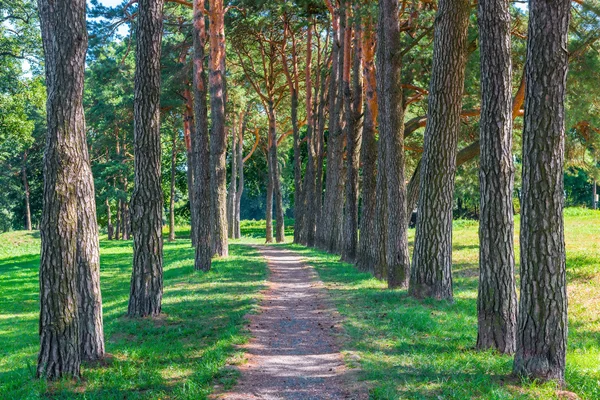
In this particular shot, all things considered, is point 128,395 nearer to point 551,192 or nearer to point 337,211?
point 551,192

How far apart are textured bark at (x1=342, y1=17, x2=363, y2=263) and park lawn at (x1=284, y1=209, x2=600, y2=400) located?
4.06 metres

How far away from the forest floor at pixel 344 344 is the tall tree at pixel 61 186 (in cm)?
49

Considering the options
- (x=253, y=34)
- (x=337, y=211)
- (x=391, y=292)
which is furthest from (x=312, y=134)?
(x=391, y=292)

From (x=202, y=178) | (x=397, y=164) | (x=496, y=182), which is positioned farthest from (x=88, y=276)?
(x=202, y=178)

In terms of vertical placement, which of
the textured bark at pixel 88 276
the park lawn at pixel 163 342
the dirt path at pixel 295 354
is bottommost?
the dirt path at pixel 295 354

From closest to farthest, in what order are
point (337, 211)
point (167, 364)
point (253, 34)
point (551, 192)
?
point (551, 192)
point (167, 364)
point (337, 211)
point (253, 34)

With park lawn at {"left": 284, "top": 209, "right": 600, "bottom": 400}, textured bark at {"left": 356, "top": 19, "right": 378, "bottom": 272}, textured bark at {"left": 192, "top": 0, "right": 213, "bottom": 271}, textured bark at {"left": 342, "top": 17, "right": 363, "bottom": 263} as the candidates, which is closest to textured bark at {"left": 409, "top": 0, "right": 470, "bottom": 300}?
park lawn at {"left": 284, "top": 209, "right": 600, "bottom": 400}

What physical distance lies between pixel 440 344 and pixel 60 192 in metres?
5.33

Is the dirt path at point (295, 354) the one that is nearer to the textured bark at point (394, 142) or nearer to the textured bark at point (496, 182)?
the textured bark at point (394, 142)

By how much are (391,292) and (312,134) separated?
2035cm

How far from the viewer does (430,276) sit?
1155 cm

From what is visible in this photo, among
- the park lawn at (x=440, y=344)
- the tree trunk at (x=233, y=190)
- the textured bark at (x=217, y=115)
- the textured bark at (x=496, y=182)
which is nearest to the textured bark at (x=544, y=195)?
A: the park lawn at (x=440, y=344)

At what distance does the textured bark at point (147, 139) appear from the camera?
10.1 m

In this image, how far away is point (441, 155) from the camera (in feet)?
35.9
